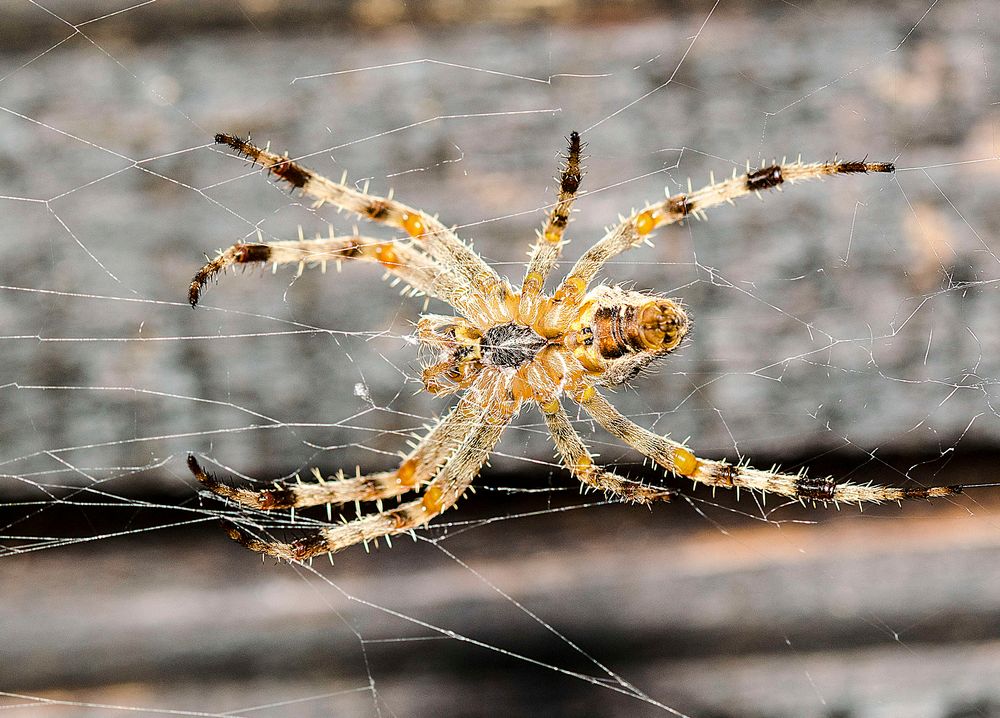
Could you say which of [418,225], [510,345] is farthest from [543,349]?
[418,225]

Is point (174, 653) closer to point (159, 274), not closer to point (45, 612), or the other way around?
point (45, 612)

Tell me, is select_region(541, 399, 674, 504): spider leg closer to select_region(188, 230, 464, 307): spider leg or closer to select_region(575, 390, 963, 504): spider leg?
select_region(575, 390, 963, 504): spider leg

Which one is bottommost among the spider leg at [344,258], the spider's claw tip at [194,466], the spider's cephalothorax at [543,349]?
the spider's claw tip at [194,466]

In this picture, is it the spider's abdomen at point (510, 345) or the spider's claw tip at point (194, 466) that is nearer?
the spider's claw tip at point (194, 466)

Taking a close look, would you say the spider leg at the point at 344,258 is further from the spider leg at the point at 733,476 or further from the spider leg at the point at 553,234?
the spider leg at the point at 733,476

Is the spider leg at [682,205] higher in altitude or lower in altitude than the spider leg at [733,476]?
higher

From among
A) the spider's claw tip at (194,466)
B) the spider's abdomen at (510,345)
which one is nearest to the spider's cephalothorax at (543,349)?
the spider's abdomen at (510,345)
